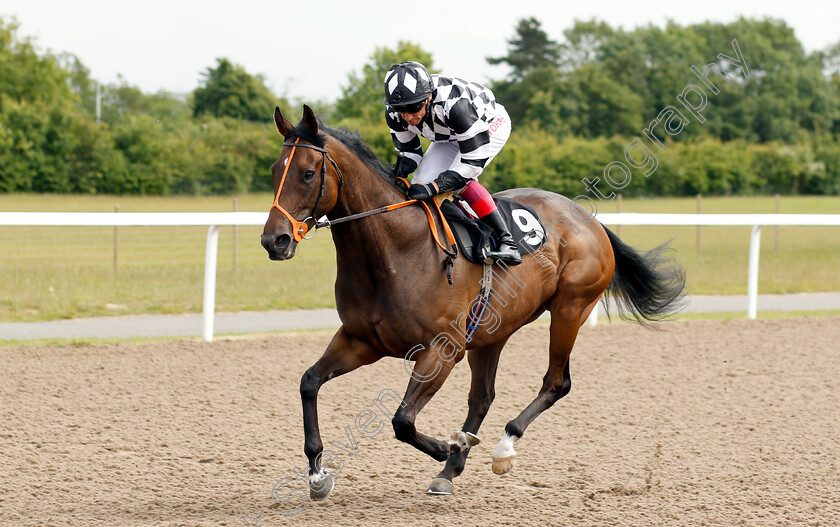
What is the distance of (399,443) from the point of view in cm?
488

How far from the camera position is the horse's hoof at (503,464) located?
4.07 m

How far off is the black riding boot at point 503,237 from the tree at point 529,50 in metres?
50.6

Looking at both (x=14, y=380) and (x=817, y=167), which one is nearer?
(x=14, y=380)

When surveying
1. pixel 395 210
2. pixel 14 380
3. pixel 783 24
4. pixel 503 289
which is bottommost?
pixel 14 380

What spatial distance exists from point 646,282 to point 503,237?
1.69 meters

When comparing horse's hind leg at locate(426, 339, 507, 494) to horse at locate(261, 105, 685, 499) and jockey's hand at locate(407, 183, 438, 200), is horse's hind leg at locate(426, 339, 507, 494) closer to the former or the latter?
horse at locate(261, 105, 685, 499)

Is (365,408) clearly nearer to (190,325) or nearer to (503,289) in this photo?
(503,289)

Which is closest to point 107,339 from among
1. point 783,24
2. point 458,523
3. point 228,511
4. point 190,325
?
point 190,325

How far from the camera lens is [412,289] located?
369 centimetres

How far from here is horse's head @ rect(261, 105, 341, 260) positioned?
323 centimetres

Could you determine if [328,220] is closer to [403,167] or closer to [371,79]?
[403,167]

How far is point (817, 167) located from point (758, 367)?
30736 millimetres

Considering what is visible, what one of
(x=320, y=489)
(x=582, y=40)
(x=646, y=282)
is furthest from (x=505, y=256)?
(x=582, y=40)

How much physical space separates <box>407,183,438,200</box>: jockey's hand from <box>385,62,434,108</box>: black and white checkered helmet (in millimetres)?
393
